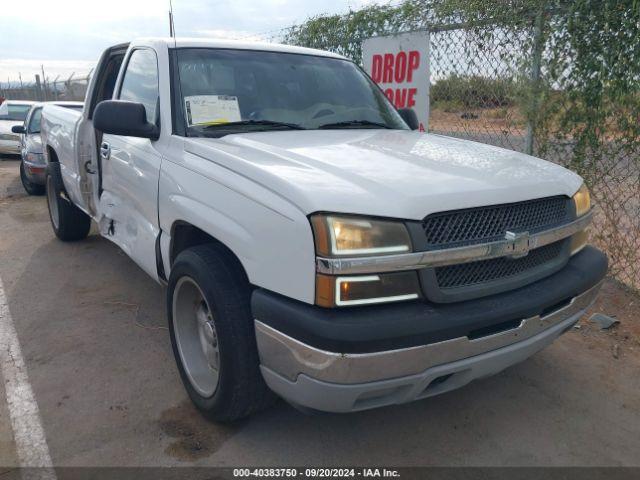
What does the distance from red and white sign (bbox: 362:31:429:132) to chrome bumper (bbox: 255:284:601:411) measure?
410 cm

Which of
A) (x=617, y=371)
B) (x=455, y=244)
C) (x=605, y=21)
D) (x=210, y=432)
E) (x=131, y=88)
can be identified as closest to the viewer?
(x=455, y=244)

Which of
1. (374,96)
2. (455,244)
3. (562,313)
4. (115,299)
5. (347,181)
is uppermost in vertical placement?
(374,96)

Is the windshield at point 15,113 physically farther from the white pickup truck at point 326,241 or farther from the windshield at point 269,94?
the windshield at point 269,94

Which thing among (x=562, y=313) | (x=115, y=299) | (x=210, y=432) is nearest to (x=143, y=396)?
(x=210, y=432)

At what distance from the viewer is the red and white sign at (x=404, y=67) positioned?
235 inches

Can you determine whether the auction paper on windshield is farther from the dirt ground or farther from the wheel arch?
the dirt ground

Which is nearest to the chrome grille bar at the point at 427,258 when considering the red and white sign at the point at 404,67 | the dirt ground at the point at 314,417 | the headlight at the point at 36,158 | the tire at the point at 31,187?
the dirt ground at the point at 314,417

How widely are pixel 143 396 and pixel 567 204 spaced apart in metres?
2.48

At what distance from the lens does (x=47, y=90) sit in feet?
83.9

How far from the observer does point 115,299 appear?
4582 millimetres

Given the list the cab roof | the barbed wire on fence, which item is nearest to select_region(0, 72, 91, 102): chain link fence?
the barbed wire on fence

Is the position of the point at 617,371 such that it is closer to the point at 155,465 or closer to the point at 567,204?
the point at 567,204

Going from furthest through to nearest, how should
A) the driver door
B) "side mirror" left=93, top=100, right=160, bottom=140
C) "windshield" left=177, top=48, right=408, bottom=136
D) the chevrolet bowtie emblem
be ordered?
the driver door
"windshield" left=177, top=48, right=408, bottom=136
"side mirror" left=93, top=100, right=160, bottom=140
the chevrolet bowtie emblem

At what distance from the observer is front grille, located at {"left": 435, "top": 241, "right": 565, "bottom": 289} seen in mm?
2235
